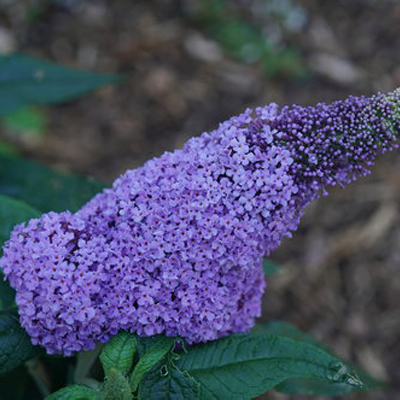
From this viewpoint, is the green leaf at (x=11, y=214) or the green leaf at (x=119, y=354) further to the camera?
the green leaf at (x=11, y=214)

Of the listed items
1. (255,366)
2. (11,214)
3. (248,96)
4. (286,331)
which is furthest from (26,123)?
(255,366)

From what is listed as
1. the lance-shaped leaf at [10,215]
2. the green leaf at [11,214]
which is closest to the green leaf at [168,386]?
the lance-shaped leaf at [10,215]

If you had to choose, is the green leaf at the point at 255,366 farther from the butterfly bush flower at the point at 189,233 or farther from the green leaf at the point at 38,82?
the green leaf at the point at 38,82

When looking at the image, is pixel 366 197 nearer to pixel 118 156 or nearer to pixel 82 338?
pixel 118 156

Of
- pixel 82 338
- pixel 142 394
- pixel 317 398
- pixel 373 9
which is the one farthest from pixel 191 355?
pixel 373 9

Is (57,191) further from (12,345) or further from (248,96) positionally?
(248,96)
